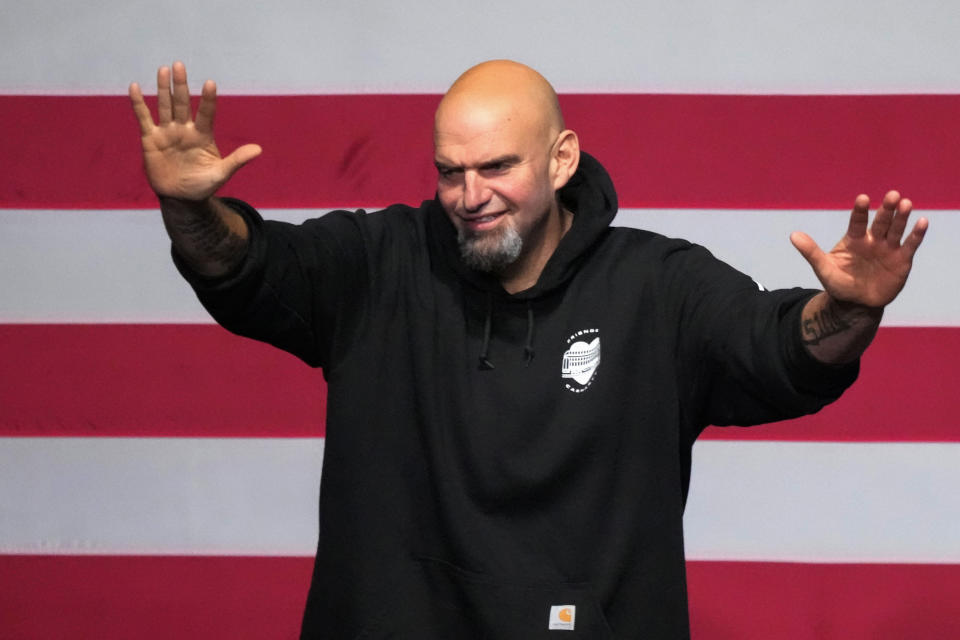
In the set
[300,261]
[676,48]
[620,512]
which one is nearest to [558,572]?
[620,512]

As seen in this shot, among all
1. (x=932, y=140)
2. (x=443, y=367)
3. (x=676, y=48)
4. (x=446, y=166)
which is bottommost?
(x=443, y=367)

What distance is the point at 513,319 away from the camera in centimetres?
134

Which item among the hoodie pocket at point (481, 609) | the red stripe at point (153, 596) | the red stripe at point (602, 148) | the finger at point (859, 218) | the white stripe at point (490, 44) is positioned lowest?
the red stripe at point (153, 596)

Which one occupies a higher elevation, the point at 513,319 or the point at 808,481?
the point at 513,319

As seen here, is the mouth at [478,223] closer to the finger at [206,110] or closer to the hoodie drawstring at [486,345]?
the hoodie drawstring at [486,345]

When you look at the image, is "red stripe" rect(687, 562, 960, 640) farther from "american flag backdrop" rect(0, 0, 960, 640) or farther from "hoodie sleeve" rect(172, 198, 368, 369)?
"hoodie sleeve" rect(172, 198, 368, 369)

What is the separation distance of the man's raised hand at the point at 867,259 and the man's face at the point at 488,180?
12.4 inches

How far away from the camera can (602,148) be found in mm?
2002

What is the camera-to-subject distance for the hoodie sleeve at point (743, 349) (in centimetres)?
118

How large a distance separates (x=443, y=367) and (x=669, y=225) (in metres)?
0.78

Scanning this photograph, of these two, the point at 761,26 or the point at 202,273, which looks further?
the point at 761,26

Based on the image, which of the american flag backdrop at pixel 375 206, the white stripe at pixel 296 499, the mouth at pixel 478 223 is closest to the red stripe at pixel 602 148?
the american flag backdrop at pixel 375 206

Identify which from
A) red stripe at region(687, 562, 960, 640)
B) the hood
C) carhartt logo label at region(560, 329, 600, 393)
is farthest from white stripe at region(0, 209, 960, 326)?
carhartt logo label at region(560, 329, 600, 393)

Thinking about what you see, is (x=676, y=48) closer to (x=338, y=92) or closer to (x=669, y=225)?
(x=669, y=225)
